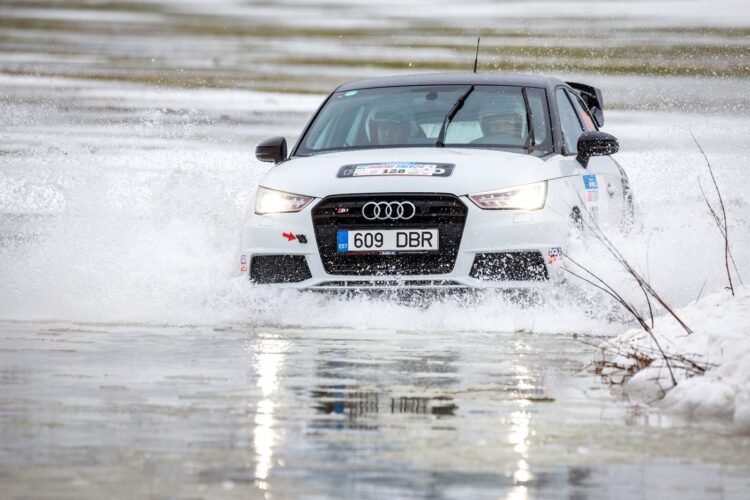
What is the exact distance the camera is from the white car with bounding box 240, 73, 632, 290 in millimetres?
9602

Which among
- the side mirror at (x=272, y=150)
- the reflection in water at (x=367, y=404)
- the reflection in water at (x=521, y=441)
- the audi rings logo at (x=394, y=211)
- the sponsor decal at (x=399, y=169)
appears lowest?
the reflection in water at (x=521, y=441)

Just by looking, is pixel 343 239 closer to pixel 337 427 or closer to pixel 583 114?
pixel 583 114

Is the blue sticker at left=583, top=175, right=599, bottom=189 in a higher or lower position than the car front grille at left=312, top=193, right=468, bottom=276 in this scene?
higher

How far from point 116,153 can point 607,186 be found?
18986 mm

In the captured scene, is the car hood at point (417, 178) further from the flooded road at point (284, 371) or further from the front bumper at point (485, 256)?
the flooded road at point (284, 371)

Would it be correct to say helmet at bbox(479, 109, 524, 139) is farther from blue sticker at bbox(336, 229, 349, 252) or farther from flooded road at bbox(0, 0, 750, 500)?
blue sticker at bbox(336, 229, 349, 252)

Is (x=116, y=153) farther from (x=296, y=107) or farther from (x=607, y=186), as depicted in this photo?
(x=607, y=186)

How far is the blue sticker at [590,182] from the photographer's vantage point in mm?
10758

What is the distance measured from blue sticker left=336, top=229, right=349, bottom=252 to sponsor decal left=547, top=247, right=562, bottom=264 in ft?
3.60


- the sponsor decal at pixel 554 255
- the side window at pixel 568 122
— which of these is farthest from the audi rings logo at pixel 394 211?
the side window at pixel 568 122

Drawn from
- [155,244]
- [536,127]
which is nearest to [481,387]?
[536,127]

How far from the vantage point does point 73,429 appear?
18.6 ft

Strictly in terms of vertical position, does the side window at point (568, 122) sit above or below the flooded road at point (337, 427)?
above

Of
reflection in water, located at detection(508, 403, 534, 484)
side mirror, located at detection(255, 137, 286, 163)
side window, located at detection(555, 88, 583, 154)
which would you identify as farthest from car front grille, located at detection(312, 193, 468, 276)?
reflection in water, located at detection(508, 403, 534, 484)
